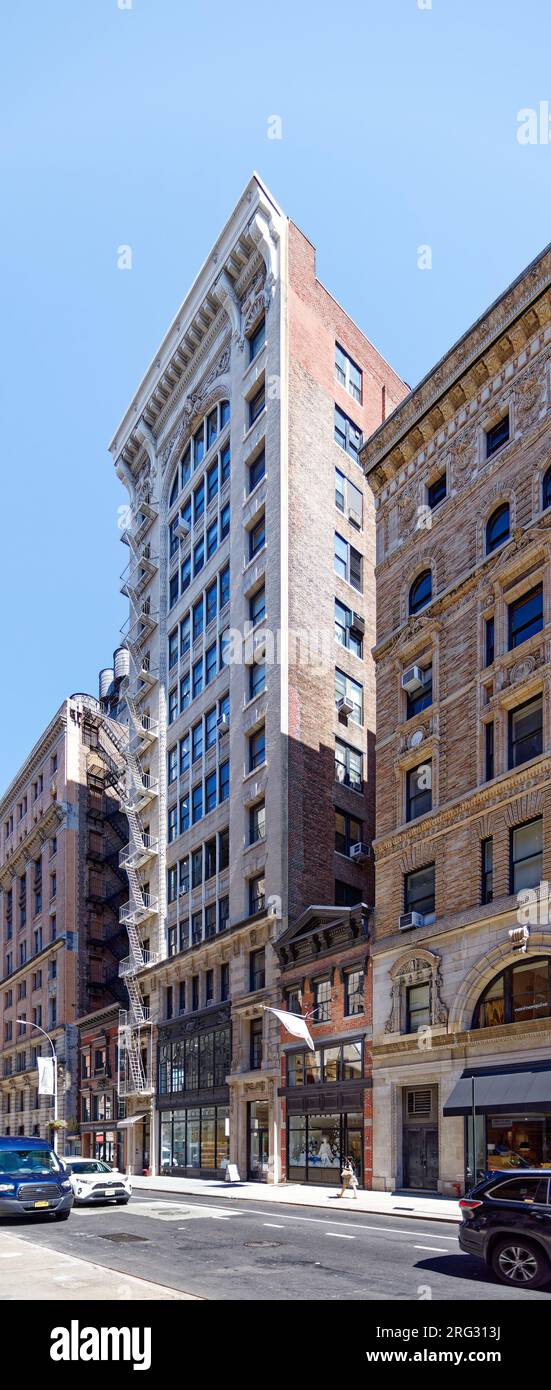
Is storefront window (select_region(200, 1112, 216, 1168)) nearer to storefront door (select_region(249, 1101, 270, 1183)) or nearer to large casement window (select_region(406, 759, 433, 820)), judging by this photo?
storefront door (select_region(249, 1101, 270, 1183))

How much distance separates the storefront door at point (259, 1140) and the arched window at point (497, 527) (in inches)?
989

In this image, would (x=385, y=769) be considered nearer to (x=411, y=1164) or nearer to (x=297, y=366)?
(x=411, y=1164)

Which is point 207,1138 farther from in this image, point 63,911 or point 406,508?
point 406,508

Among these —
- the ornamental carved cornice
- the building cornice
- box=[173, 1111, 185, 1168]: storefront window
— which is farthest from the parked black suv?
the building cornice

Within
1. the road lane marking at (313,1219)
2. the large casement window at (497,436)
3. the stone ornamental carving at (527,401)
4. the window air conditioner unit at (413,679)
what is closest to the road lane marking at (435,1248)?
the road lane marking at (313,1219)

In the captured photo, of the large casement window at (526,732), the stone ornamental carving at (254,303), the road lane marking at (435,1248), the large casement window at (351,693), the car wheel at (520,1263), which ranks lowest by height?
the road lane marking at (435,1248)

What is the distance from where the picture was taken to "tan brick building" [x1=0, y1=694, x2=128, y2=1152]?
77250 mm

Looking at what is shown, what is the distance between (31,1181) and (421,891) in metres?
16.8

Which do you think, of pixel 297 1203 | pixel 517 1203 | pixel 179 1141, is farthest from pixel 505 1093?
pixel 179 1141

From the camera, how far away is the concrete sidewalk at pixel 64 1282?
13.2 metres

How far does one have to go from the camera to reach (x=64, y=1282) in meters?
14.4

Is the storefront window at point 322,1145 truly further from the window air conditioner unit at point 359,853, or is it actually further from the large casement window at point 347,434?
the large casement window at point 347,434

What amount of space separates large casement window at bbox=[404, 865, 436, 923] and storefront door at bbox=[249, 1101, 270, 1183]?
14498 mm
